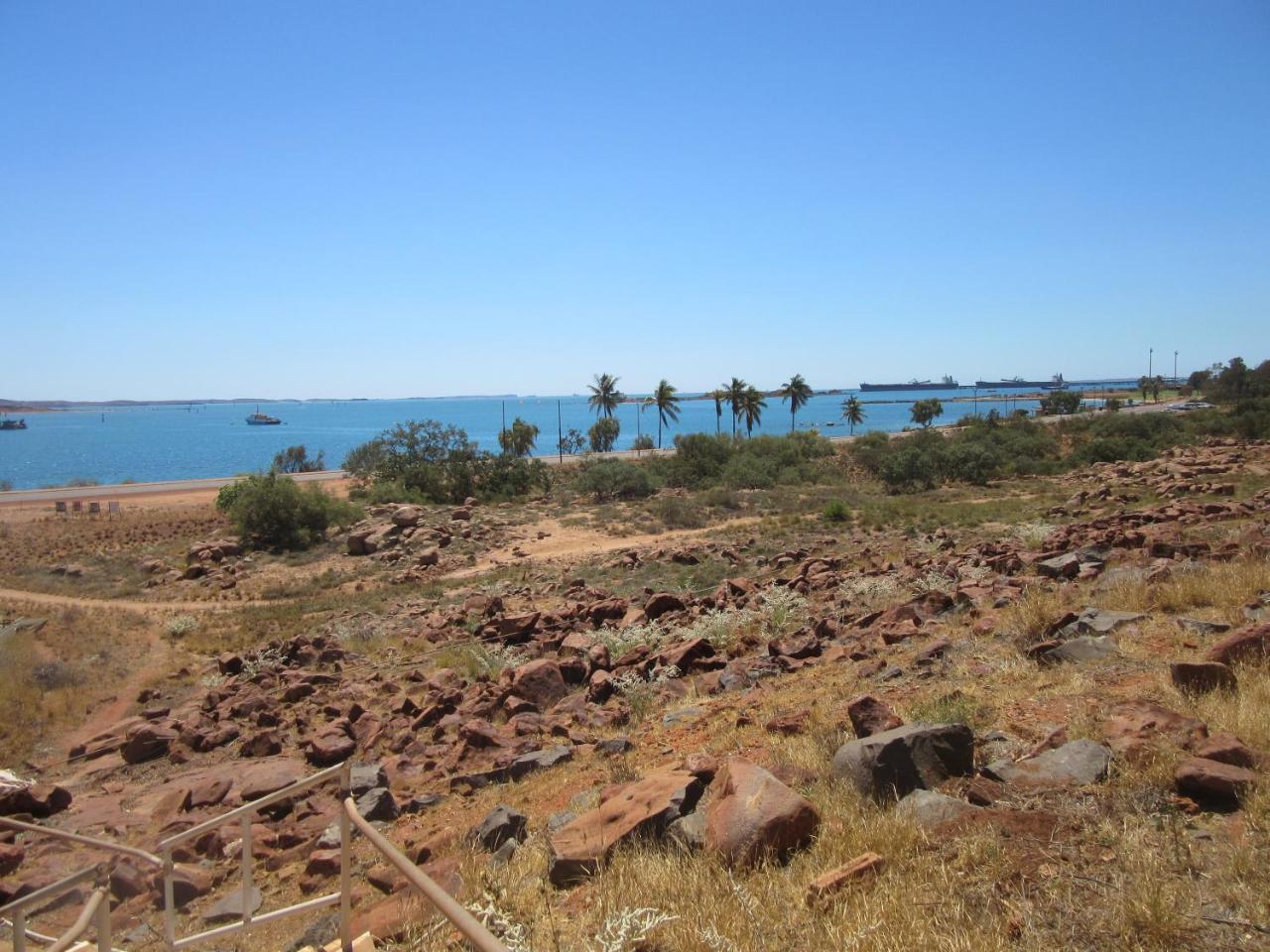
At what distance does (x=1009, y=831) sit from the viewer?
4.88 metres

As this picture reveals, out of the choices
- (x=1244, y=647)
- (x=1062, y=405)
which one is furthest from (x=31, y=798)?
(x=1062, y=405)

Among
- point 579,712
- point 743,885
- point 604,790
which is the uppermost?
point 743,885

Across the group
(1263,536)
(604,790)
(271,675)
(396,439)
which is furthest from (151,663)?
(396,439)

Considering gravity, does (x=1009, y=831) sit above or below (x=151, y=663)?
above

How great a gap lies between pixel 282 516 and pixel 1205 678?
36.2 meters

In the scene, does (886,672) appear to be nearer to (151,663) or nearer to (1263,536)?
(1263,536)

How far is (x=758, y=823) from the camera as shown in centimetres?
514

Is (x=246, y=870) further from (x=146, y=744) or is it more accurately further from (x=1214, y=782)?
(x=146, y=744)

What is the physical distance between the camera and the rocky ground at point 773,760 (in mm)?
4391

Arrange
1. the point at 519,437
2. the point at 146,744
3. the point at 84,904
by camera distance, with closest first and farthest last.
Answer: the point at 84,904 → the point at 146,744 → the point at 519,437

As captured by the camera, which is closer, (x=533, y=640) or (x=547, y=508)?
(x=533, y=640)

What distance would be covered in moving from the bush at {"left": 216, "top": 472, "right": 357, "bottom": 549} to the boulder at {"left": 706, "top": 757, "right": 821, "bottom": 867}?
34116 mm

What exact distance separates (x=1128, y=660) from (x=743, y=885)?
17.4 ft

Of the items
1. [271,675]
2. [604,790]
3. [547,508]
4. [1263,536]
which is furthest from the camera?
[547,508]
